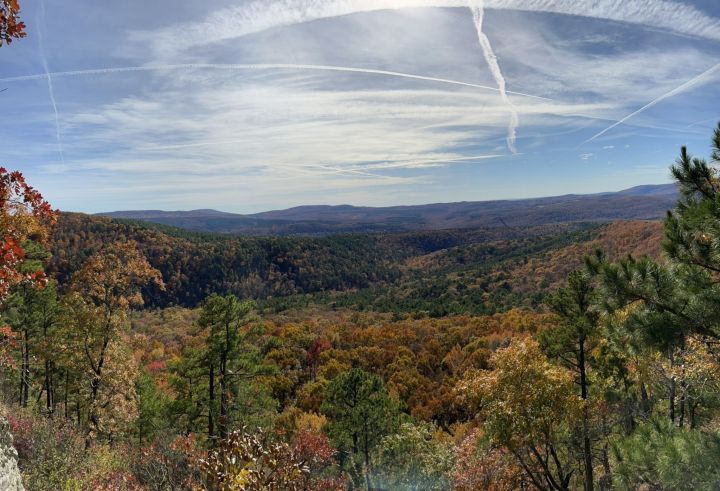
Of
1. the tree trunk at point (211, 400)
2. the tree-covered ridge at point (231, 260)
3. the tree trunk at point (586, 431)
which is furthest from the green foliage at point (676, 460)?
the tree-covered ridge at point (231, 260)

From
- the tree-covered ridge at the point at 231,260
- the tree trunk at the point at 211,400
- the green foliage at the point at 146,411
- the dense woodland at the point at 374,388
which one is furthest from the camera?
the tree-covered ridge at the point at 231,260

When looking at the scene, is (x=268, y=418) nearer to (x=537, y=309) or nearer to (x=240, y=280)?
(x=537, y=309)

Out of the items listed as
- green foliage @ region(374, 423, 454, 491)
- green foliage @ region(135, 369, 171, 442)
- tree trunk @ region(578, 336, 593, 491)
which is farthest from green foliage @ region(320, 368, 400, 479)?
green foliage @ region(135, 369, 171, 442)

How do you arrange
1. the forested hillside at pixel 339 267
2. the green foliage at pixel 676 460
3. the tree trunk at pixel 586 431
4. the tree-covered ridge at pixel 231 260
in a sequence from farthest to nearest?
the tree-covered ridge at pixel 231 260 → the forested hillside at pixel 339 267 → the tree trunk at pixel 586 431 → the green foliage at pixel 676 460

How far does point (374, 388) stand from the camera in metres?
20.1

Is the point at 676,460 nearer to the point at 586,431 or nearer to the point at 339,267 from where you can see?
the point at 586,431

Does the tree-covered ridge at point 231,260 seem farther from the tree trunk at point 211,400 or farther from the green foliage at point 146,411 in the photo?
the tree trunk at point 211,400

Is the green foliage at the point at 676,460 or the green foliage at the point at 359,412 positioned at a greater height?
the green foliage at the point at 676,460

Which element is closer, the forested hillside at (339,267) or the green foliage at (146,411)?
the green foliage at (146,411)

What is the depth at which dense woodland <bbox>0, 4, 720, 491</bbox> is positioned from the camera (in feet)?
21.8

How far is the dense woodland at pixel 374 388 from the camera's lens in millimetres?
6648

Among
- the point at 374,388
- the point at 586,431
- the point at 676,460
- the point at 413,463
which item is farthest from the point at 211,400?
the point at 676,460

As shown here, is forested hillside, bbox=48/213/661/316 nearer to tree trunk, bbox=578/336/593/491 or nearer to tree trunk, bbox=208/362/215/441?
tree trunk, bbox=578/336/593/491

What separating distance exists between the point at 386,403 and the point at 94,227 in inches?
5005
